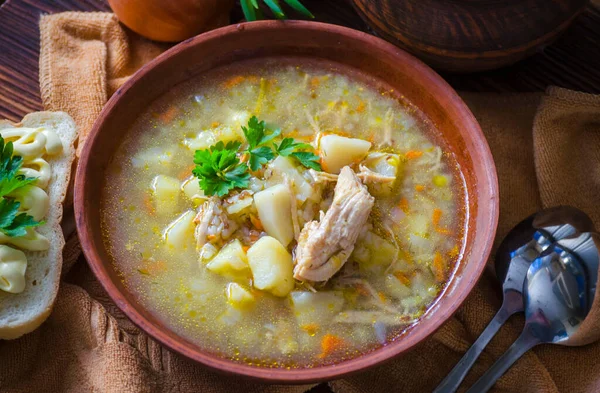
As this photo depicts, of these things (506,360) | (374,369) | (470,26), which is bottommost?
(374,369)

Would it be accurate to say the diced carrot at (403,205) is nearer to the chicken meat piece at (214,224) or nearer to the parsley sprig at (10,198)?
the chicken meat piece at (214,224)

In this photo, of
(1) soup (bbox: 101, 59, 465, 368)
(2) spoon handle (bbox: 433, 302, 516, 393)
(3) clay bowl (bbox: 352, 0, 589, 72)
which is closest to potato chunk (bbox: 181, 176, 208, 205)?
(1) soup (bbox: 101, 59, 465, 368)

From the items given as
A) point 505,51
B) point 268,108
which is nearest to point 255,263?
point 268,108

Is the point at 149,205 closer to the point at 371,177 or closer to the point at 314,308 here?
the point at 314,308

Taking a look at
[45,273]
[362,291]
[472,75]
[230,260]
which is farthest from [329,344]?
[472,75]

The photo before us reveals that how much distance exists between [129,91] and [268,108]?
1.82 feet

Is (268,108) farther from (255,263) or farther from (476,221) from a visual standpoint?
(476,221)

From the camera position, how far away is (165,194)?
106 inches

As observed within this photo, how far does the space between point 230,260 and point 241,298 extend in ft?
0.46

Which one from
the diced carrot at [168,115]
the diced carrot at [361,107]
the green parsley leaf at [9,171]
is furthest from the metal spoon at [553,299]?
the green parsley leaf at [9,171]

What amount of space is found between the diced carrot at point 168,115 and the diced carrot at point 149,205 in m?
0.35

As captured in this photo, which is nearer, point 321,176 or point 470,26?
point 321,176

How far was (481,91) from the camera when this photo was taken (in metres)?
3.28

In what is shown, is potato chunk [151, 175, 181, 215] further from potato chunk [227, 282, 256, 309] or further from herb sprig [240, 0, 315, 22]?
herb sprig [240, 0, 315, 22]
